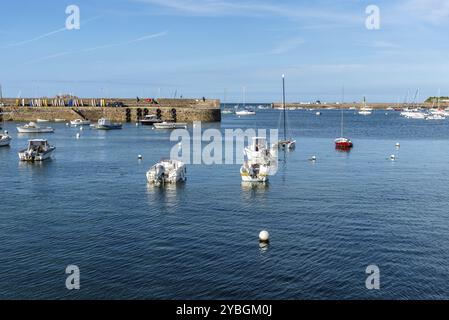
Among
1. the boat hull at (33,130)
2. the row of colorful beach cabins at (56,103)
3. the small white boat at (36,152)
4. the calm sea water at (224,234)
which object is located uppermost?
the row of colorful beach cabins at (56,103)

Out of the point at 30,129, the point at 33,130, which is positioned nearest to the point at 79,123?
the point at 33,130

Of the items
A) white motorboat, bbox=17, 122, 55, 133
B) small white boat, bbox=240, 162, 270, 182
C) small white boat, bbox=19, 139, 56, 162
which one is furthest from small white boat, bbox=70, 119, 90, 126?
small white boat, bbox=240, 162, 270, 182

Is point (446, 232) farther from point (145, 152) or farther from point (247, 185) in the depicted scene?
point (145, 152)

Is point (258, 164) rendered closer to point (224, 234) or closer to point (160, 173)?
point (160, 173)

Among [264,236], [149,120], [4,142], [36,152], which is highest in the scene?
[149,120]

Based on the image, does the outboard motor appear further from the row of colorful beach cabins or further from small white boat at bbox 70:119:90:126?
the row of colorful beach cabins

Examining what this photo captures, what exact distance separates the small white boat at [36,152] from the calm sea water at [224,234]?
750cm

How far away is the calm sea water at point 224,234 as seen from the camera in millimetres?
23812

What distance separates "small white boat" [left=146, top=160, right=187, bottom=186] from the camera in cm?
4878

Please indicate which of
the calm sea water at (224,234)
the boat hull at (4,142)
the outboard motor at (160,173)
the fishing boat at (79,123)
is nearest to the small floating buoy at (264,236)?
the calm sea water at (224,234)

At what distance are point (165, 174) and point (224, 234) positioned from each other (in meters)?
19.1

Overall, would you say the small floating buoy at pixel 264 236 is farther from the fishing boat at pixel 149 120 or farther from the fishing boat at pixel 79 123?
the fishing boat at pixel 149 120

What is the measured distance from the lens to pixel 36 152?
67562 mm

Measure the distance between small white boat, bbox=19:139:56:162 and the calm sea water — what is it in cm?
750
